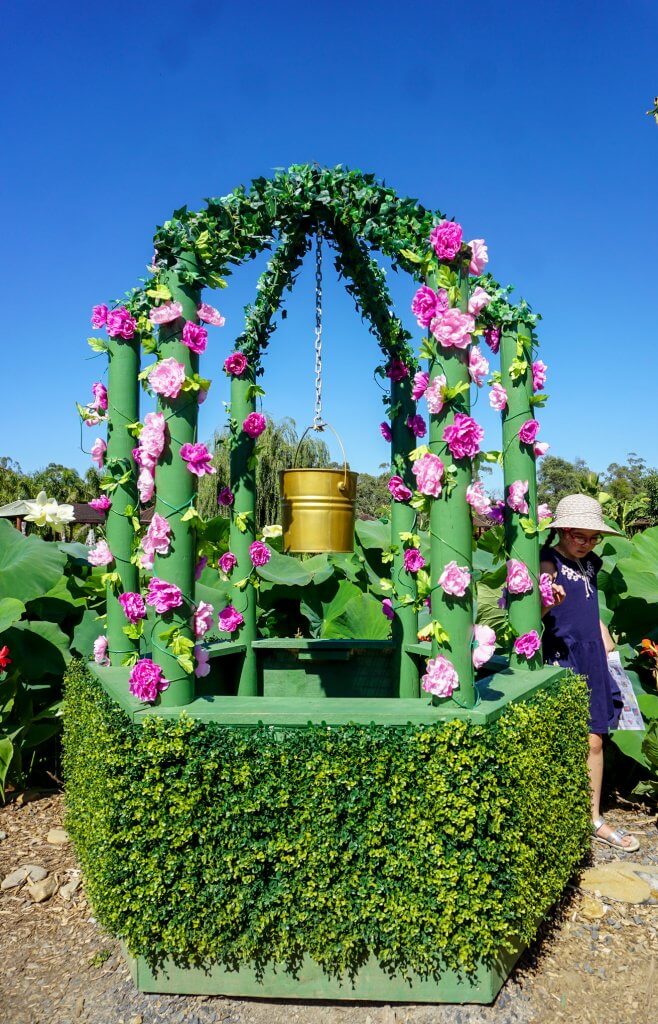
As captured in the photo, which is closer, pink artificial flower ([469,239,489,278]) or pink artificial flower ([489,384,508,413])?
pink artificial flower ([469,239,489,278])

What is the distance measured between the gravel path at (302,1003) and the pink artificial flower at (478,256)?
2.69 metres

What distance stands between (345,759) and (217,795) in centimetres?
46

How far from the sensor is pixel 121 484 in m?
3.92

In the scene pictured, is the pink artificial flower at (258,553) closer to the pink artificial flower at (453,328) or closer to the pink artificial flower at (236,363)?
the pink artificial flower at (236,363)

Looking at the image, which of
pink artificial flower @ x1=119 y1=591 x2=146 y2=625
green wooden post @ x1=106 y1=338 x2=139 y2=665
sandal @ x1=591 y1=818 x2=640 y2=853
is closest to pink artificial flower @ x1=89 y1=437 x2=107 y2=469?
green wooden post @ x1=106 y1=338 x2=139 y2=665

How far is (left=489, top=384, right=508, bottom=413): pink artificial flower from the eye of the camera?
375 centimetres

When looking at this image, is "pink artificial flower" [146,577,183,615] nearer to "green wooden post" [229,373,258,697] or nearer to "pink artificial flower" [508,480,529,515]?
"green wooden post" [229,373,258,697]

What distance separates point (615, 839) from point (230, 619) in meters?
2.37

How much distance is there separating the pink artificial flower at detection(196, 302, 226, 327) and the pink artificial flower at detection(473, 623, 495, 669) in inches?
61.7

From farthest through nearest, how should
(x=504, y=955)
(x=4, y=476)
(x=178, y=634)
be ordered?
(x=4, y=476), (x=178, y=634), (x=504, y=955)

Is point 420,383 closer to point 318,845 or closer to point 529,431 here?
point 529,431

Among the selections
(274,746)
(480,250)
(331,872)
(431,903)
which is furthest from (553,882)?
(480,250)

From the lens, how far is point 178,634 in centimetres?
295

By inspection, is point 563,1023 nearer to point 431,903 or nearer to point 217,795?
point 431,903
